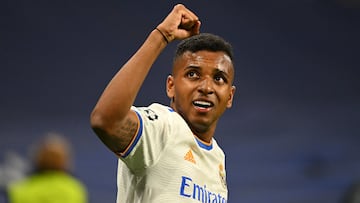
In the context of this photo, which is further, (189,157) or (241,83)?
(241,83)

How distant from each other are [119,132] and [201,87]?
44 cm

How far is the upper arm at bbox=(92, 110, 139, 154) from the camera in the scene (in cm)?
190

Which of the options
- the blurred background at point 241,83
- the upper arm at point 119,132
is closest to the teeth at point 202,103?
the upper arm at point 119,132

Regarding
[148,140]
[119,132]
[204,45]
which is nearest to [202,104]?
[204,45]

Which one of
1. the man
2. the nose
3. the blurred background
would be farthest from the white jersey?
the blurred background

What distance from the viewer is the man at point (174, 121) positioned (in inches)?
75.6

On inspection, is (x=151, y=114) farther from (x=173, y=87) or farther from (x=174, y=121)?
(x=173, y=87)

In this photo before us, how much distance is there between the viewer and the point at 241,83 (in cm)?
750

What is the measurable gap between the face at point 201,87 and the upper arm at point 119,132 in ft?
1.14

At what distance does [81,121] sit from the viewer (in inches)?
277

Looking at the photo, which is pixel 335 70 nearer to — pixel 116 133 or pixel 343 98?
pixel 343 98

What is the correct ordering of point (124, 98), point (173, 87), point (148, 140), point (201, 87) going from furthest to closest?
point (173, 87)
point (201, 87)
point (148, 140)
point (124, 98)

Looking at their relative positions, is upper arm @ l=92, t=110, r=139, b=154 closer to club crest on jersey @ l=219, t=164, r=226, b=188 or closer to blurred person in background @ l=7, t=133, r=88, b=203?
club crest on jersey @ l=219, t=164, r=226, b=188

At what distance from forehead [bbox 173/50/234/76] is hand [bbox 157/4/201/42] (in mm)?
165
